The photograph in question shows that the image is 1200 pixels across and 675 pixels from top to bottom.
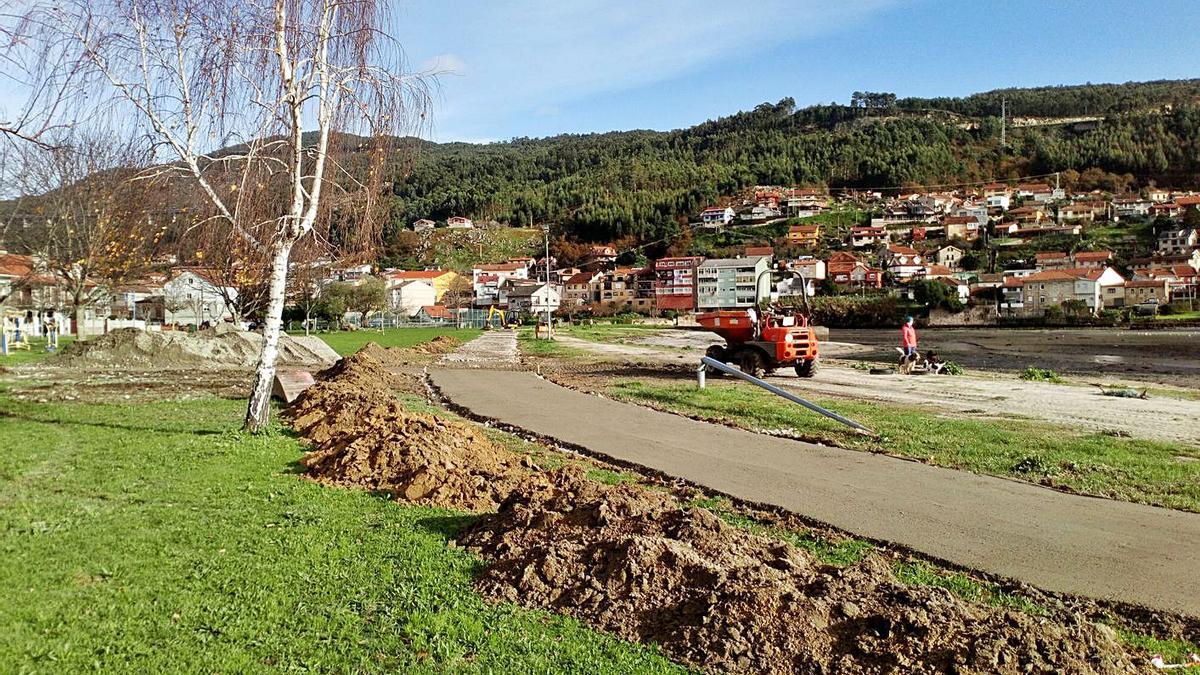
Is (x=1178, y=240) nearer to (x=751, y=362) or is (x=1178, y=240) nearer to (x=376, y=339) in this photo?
(x=376, y=339)

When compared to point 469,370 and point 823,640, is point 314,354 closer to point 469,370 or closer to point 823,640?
point 469,370

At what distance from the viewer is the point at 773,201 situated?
186875mm

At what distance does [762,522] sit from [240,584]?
15.2 feet

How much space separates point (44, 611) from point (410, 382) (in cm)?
1790

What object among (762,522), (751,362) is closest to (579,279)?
(751,362)

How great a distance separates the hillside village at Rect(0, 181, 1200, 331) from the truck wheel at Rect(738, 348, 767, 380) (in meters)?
42.3

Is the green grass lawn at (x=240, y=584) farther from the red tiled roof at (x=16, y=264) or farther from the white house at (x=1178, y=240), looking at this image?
the white house at (x=1178, y=240)

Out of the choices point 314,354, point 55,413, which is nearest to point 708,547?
point 55,413

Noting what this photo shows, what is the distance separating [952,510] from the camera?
773 centimetres

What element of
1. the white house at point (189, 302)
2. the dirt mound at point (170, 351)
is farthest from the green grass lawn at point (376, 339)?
the white house at point (189, 302)

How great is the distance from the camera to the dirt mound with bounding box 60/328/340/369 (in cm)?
2578

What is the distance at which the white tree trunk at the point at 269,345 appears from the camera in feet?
36.1

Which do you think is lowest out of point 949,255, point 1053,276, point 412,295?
point 412,295

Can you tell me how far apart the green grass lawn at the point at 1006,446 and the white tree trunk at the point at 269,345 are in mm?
7805
